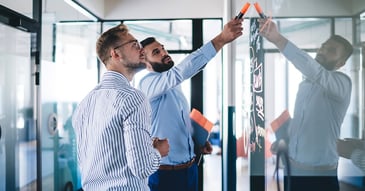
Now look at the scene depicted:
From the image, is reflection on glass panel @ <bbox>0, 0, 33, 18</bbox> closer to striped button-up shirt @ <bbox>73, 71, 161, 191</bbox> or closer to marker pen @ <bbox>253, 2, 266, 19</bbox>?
striped button-up shirt @ <bbox>73, 71, 161, 191</bbox>

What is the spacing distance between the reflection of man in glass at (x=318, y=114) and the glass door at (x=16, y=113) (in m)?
2.52

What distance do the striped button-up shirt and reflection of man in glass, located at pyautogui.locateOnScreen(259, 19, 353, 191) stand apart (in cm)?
62

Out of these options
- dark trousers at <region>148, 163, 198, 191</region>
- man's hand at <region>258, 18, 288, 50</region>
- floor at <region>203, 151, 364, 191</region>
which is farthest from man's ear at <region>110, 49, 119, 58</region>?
dark trousers at <region>148, 163, 198, 191</region>

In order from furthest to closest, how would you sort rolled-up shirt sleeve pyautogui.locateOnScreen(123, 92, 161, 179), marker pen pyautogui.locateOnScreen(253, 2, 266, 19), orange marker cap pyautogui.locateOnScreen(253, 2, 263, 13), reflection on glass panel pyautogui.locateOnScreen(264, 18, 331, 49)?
orange marker cap pyautogui.locateOnScreen(253, 2, 263, 13) → marker pen pyautogui.locateOnScreen(253, 2, 266, 19) → rolled-up shirt sleeve pyautogui.locateOnScreen(123, 92, 161, 179) → reflection on glass panel pyautogui.locateOnScreen(264, 18, 331, 49)

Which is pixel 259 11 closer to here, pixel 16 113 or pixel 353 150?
pixel 353 150

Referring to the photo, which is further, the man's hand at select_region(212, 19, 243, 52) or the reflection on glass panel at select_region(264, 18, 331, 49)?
the man's hand at select_region(212, 19, 243, 52)

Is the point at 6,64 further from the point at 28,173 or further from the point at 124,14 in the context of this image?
the point at 124,14

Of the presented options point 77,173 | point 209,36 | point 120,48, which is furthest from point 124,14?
point 120,48

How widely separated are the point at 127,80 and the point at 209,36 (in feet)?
11.1

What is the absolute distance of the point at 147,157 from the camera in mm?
1400

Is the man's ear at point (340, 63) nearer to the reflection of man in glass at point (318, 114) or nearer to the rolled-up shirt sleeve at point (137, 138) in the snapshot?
the reflection of man in glass at point (318, 114)

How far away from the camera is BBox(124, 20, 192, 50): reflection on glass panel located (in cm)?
487

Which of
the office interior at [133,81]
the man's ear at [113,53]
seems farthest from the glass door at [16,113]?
the man's ear at [113,53]

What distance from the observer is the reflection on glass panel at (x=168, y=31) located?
16.0 feet
